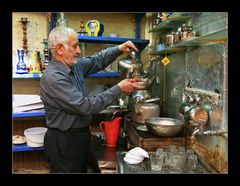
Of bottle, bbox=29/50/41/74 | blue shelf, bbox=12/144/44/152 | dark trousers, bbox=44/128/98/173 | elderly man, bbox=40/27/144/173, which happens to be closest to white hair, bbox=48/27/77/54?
elderly man, bbox=40/27/144/173

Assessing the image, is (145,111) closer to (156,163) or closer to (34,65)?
(156,163)

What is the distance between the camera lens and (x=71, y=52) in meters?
1.85

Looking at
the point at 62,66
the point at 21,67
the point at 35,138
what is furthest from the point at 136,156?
the point at 21,67

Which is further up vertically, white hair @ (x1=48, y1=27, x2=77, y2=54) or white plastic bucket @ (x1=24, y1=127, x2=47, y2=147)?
white hair @ (x1=48, y1=27, x2=77, y2=54)

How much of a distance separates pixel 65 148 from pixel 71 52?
68cm

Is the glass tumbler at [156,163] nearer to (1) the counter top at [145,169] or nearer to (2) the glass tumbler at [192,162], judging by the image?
(1) the counter top at [145,169]

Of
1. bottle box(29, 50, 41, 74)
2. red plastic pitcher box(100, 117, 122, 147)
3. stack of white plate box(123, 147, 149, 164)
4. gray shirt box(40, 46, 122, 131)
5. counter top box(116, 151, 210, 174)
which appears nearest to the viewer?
counter top box(116, 151, 210, 174)

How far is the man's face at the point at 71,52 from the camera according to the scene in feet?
6.02

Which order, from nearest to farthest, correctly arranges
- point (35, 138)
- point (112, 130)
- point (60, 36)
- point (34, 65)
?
point (60, 36)
point (112, 130)
point (35, 138)
point (34, 65)

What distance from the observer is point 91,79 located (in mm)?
3250

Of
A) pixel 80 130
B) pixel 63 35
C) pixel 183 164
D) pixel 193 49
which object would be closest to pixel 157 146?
pixel 183 164

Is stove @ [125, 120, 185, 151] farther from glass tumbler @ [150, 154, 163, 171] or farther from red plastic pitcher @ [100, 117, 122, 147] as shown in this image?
red plastic pitcher @ [100, 117, 122, 147]

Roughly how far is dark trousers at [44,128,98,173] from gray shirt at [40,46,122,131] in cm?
5

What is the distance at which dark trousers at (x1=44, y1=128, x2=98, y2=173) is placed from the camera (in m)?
1.85
